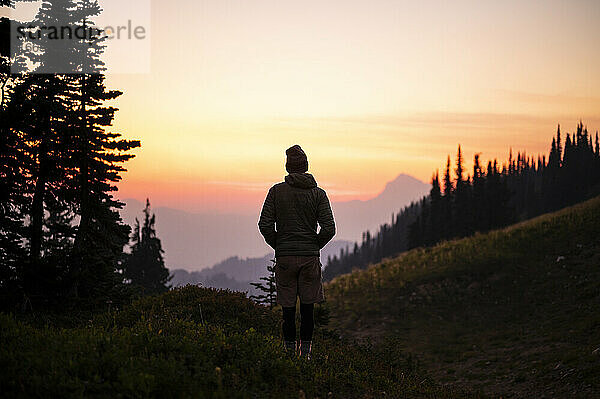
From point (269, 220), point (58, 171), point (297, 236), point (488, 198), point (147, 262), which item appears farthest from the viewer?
point (488, 198)

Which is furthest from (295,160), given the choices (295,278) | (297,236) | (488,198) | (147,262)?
(488,198)

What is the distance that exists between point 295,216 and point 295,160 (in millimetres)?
951

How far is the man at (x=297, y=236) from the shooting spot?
25.9 ft

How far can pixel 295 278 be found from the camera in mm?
7957

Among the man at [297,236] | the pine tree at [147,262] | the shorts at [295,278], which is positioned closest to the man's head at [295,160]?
the man at [297,236]

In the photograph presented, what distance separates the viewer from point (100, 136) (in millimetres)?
19516

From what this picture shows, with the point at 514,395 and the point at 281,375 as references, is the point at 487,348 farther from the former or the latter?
the point at 281,375

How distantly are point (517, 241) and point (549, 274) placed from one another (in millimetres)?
7428

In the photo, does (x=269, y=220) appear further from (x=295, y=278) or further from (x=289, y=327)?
(x=289, y=327)

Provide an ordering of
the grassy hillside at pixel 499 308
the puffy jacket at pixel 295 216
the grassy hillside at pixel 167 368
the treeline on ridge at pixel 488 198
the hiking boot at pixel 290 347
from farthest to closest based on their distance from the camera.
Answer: the treeline on ridge at pixel 488 198
the grassy hillside at pixel 499 308
the puffy jacket at pixel 295 216
the hiking boot at pixel 290 347
the grassy hillside at pixel 167 368

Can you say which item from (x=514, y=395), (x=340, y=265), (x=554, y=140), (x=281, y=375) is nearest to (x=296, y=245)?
(x=281, y=375)

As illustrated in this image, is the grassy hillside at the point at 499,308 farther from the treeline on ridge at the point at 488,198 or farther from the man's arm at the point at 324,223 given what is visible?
the treeline on ridge at the point at 488,198

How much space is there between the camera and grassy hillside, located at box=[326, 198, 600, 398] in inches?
696

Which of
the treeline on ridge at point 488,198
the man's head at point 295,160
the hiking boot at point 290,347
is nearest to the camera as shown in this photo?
the hiking boot at point 290,347
